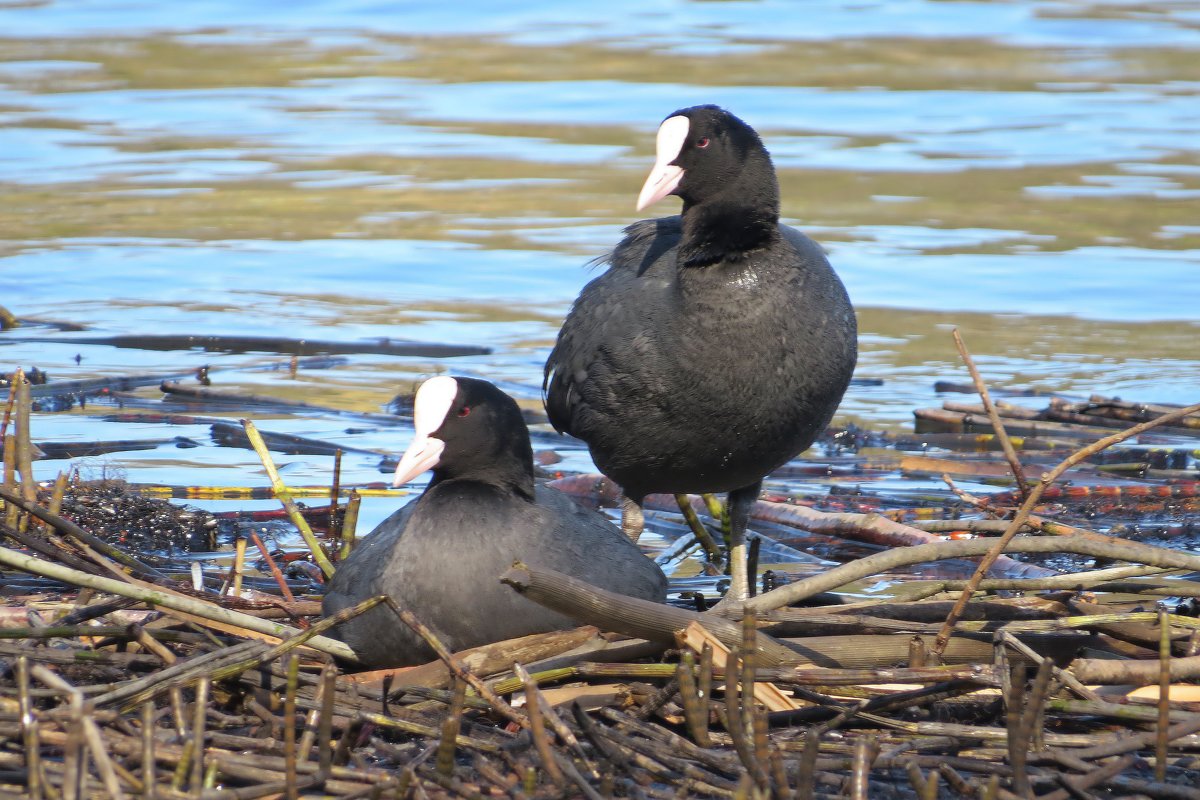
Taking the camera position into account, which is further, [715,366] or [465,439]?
[715,366]

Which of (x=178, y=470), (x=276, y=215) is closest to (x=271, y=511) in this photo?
(x=178, y=470)

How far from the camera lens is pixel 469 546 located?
12.1 feet

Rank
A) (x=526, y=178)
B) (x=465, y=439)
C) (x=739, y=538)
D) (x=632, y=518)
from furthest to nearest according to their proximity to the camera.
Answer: (x=526, y=178), (x=632, y=518), (x=739, y=538), (x=465, y=439)

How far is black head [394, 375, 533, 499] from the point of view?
12.7 ft

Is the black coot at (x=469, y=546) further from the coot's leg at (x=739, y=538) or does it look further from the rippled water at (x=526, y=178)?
the rippled water at (x=526, y=178)

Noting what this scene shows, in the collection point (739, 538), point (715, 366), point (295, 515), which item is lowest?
point (739, 538)

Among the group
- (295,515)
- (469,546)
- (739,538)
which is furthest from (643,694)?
(739,538)

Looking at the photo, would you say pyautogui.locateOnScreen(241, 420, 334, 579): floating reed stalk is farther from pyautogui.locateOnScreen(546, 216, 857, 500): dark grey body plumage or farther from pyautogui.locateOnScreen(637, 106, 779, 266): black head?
pyautogui.locateOnScreen(637, 106, 779, 266): black head

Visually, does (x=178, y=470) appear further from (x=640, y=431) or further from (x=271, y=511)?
(x=640, y=431)

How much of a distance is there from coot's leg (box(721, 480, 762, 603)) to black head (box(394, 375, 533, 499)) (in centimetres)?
87

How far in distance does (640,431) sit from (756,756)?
2.05m

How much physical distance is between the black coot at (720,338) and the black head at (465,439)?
829 millimetres

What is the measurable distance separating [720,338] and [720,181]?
0.43m

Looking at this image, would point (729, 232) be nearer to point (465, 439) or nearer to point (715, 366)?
point (715, 366)
